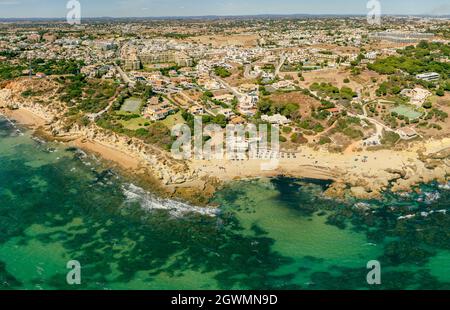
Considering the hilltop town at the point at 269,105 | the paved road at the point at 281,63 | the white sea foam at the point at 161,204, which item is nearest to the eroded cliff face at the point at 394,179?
the hilltop town at the point at 269,105

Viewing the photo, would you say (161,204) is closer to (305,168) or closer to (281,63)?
(305,168)

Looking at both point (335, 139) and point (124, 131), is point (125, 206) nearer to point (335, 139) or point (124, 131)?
point (124, 131)

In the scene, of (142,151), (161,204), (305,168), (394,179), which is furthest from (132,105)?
(394,179)

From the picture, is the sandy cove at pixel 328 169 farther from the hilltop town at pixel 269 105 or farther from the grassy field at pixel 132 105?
the grassy field at pixel 132 105

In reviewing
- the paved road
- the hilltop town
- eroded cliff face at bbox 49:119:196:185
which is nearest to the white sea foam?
the hilltop town

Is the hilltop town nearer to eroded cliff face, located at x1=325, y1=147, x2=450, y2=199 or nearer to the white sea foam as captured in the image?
eroded cliff face, located at x1=325, y1=147, x2=450, y2=199

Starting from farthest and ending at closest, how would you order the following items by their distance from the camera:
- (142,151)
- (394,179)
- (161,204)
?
(142,151)
(394,179)
(161,204)
